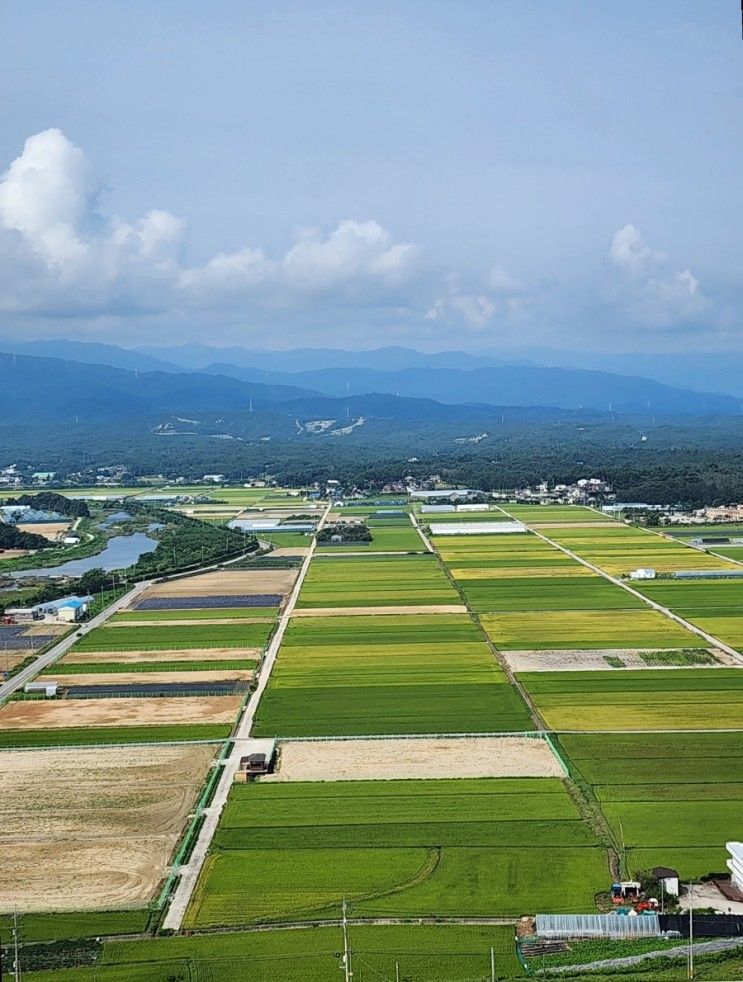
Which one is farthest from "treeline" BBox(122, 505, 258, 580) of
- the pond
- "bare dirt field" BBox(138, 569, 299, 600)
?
"bare dirt field" BBox(138, 569, 299, 600)

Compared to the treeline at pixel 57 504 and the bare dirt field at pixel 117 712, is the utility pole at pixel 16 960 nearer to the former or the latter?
the bare dirt field at pixel 117 712

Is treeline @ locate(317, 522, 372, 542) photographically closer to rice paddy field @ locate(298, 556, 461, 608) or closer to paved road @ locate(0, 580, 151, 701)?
rice paddy field @ locate(298, 556, 461, 608)

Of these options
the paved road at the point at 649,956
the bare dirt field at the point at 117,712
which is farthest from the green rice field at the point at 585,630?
the paved road at the point at 649,956

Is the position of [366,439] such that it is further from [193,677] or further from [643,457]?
[193,677]

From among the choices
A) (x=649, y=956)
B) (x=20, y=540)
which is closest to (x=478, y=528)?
(x=20, y=540)

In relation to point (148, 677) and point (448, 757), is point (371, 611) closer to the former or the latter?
point (148, 677)

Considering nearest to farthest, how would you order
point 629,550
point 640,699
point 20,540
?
point 640,699
point 629,550
point 20,540

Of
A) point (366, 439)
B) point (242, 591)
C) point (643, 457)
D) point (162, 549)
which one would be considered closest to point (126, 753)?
point (242, 591)
